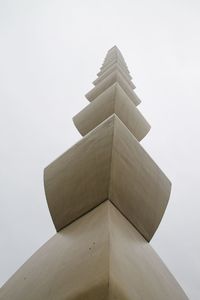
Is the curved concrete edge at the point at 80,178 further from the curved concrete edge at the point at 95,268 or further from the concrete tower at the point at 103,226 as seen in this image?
the curved concrete edge at the point at 95,268

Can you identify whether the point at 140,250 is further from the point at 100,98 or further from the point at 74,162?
the point at 100,98

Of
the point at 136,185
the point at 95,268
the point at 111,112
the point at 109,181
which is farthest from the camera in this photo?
the point at 111,112

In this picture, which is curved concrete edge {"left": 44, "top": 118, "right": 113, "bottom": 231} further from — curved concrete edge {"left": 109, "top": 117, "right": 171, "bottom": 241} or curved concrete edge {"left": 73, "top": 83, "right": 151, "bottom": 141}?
curved concrete edge {"left": 73, "top": 83, "right": 151, "bottom": 141}

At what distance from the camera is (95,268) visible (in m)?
1.51

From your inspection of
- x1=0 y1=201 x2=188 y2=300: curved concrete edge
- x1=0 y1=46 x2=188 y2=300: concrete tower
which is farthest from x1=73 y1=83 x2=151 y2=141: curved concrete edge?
x1=0 y1=201 x2=188 y2=300: curved concrete edge

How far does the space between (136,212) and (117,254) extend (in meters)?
1.06

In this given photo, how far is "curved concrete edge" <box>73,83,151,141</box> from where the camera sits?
A: 371cm

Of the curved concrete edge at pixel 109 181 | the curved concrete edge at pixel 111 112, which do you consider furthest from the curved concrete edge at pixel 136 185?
the curved concrete edge at pixel 111 112

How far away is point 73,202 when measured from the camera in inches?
105

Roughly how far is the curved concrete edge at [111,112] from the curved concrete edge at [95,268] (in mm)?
1612

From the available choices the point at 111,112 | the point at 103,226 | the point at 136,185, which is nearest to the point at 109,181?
the point at 136,185

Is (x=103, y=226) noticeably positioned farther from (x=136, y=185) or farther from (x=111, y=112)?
(x=111, y=112)

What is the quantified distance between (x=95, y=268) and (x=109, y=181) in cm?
94

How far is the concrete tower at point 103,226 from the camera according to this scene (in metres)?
1.53
